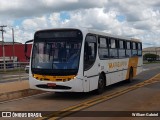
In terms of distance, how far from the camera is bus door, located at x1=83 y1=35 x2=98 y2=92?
15330 millimetres

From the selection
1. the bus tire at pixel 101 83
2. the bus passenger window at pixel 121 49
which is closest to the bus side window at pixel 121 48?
the bus passenger window at pixel 121 49

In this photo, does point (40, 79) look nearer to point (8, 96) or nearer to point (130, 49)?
point (8, 96)

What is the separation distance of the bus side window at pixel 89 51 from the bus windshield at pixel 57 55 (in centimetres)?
44

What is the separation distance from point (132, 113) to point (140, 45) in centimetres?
1599

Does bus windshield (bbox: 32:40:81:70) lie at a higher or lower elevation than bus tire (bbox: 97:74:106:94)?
higher

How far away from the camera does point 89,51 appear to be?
15.8 metres

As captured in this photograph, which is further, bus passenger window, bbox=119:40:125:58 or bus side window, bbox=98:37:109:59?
bus passenger window, bbox=119:40:125:58

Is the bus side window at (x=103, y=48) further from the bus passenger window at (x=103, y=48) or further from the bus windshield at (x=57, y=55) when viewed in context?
the bus windshield at (x=57, y=55)

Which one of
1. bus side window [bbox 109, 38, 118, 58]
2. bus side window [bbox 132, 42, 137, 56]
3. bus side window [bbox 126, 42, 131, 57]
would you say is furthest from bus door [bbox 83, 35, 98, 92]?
bus side window [bbox 132, 42, 137, 56]

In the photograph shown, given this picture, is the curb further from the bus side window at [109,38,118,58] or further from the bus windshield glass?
the bus side window at [109,38,118,58]

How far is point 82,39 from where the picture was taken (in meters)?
15.3

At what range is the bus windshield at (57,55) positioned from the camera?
15.1 metres

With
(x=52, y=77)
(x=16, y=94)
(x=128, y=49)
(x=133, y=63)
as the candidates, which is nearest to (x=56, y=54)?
(x=52, y=77)

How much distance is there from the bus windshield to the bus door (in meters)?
0.50
